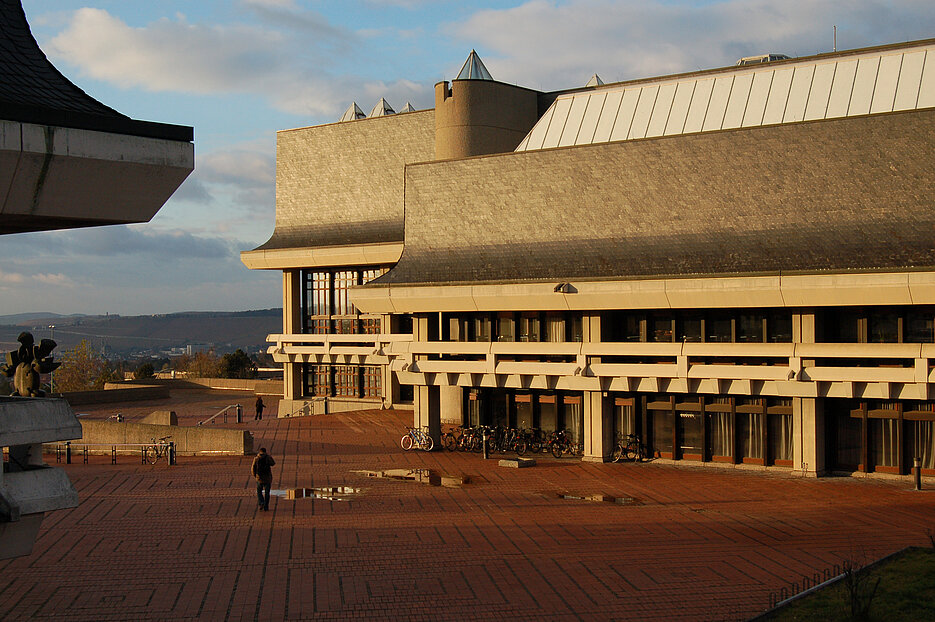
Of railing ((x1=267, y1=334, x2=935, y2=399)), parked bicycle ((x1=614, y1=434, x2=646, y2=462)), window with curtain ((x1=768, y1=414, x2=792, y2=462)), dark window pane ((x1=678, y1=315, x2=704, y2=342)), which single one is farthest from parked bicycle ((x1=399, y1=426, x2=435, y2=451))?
window with curtain ((x1=768, y1=414, x2=792, y2=462))

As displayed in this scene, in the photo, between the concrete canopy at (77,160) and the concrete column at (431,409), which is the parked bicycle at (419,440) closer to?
the concrete column at (431,409)

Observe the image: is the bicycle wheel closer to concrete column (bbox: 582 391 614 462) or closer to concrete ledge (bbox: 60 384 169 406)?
concrete column (bbox: 582 391 614 462)

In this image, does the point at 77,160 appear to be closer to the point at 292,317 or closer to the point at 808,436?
the point at 808,436

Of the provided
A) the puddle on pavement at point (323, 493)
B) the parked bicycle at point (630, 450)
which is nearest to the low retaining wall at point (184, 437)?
the puddle on pavement at point (323, 493)

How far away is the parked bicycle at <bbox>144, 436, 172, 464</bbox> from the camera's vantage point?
3022 cm

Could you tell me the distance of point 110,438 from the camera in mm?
33594

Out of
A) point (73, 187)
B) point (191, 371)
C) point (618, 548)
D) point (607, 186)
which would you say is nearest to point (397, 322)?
point (607, 186)

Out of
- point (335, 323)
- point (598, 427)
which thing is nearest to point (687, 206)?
point (598, 427)

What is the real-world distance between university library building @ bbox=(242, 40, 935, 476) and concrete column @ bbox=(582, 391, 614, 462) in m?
0.06

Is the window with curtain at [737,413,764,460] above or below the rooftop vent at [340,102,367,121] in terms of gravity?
below

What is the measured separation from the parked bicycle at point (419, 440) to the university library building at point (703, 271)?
0.34 meters

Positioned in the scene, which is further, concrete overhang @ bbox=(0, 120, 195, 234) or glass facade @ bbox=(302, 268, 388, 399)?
glass facade @ bbox=(302, 268, 388, 399)

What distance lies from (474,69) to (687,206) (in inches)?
580

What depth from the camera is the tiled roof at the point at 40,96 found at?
26.2 feet
